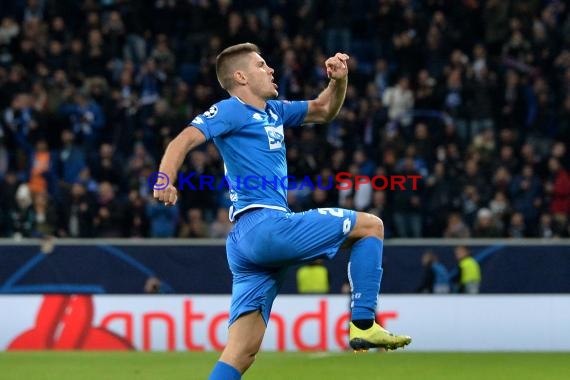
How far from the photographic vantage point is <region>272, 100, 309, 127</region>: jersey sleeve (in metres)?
7.45

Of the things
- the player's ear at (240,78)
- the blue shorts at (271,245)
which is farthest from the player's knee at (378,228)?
the player's ear at (240,78)

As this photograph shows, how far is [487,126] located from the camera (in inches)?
730

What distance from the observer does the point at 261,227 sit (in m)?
6.80

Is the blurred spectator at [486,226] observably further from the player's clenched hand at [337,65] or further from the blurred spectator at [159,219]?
the player's clenched hand at [337,65]

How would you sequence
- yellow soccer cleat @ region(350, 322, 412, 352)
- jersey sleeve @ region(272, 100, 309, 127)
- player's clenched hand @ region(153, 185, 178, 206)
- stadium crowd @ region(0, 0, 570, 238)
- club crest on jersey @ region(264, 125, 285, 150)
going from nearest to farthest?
player's clenched hand @ region(153, 185, 178, 206) < yellow soccer cleat @ region(350, 322, 412, 352) < club crest on jersey @ region(264, 125, 285, 150) < jersey sleeve @ region(272, 100, 309, 127) < stadium crowd @ region(0, 0, 570, 238)

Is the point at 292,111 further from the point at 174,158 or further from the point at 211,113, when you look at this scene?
the point at 174,158

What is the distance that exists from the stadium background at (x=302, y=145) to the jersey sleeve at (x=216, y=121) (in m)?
8.41

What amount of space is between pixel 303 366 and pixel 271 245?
5.12 m

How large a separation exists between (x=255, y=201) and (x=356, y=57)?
1371 centimetres

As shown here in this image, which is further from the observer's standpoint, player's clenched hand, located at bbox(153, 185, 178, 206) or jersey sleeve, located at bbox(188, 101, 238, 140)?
jersey sleeve, located at bbox(188, 101, 238, 140)

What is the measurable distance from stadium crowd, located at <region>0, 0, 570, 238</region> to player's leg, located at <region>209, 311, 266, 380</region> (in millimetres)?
9882

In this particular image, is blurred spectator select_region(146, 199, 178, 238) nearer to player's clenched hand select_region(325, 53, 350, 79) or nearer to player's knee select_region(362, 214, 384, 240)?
player's clenched hand select_region(325, 53, 350, 79)

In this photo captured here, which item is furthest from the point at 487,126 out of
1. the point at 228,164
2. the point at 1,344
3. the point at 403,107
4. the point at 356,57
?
the point at 228,164

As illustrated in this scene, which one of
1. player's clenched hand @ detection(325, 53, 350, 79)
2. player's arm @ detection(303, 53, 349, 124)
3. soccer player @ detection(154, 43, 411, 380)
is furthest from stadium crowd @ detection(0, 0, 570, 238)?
soccer player @ detection(154, 43, 411, 380)
